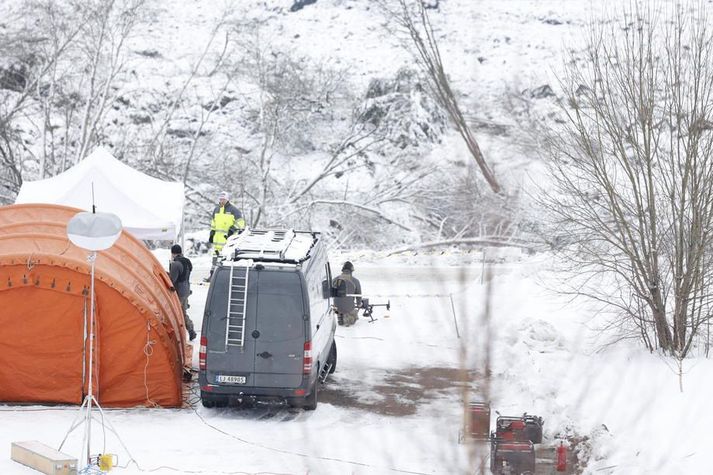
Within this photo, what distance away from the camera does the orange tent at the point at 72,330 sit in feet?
39.3

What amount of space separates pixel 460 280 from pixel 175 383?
1081cm

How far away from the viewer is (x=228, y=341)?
11.8 meters

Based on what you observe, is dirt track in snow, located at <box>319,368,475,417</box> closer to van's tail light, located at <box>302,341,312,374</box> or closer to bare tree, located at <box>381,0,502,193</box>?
van's tail light, located at <box>302,341,312,374</box>

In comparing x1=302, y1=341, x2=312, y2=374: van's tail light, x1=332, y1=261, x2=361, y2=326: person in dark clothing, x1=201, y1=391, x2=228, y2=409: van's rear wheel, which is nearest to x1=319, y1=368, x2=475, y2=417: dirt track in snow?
x1=302, y1=341, x2=312, y2=374: van's tail light

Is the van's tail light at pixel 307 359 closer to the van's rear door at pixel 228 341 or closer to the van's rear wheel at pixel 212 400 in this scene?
the van's rear door at pixel 228 341

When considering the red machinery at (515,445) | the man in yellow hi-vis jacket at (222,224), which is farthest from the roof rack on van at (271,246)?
the man in yellow hi-vis jacket at (222,224)

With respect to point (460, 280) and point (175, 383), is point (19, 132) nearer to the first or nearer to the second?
point (175, 383)

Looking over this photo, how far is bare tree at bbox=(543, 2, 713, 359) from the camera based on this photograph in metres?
11.4

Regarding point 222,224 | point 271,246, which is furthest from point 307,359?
point 222,224

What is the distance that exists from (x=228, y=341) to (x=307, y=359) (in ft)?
3.44

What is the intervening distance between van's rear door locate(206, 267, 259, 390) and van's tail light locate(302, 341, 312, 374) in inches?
25.9

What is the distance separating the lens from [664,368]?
1186 cm

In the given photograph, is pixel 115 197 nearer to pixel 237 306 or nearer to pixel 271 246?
pixel 271 246

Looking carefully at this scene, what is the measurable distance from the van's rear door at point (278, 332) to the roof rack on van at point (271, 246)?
30cm
